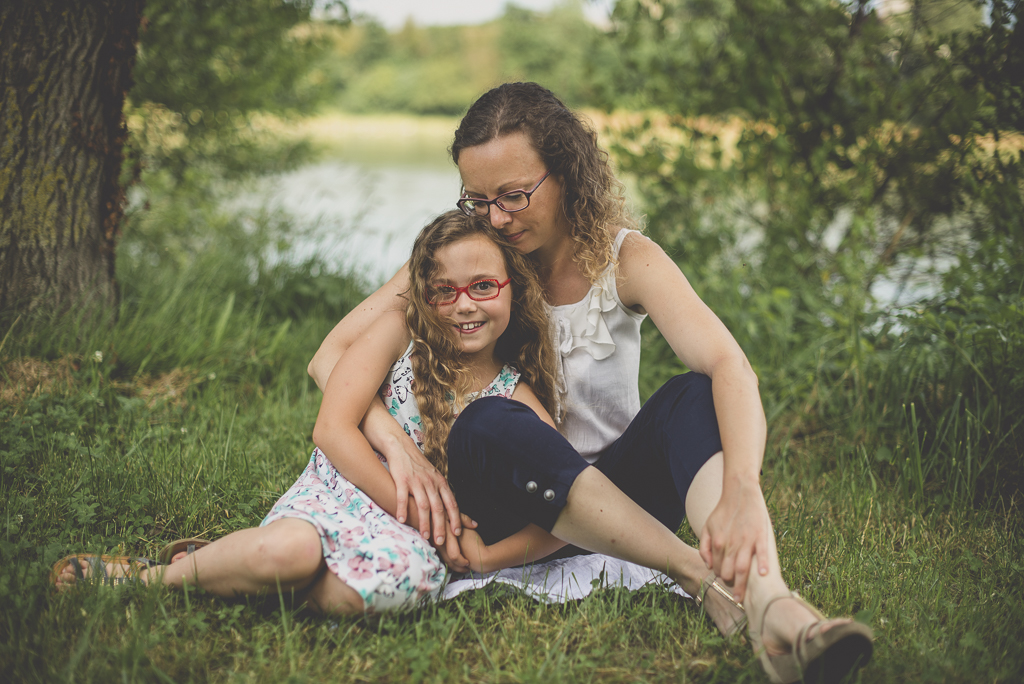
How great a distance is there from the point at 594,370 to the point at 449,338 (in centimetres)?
44

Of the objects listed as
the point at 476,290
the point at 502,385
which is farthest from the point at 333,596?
the point at 476,290

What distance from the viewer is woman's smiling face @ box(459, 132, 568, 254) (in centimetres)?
203

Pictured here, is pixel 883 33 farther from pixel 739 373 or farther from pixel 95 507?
pixel 95 507

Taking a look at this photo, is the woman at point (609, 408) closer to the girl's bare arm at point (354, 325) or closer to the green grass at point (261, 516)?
the girl's bare arm at point (354, 325)

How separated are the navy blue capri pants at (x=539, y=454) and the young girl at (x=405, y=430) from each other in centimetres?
11

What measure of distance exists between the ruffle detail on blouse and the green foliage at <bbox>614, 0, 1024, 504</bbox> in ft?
4.23

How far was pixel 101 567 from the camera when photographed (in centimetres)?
178

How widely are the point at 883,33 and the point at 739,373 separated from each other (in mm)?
3052

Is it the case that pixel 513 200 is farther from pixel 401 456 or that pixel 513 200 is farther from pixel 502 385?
pixel 401 456

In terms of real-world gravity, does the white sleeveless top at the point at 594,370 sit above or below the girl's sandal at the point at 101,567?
above

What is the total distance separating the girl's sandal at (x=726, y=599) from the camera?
→ 5.48 ft

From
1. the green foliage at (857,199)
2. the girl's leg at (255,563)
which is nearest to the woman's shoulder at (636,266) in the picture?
the girl's leg at (255,563)

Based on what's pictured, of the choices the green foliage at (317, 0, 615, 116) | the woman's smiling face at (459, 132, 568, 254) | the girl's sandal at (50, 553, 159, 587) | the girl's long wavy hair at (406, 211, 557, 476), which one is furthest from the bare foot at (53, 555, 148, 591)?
the green foliage at (317, 0, 615, 116)

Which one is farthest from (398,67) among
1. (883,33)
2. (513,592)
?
(513,592)
